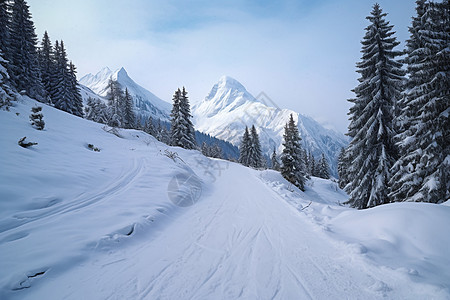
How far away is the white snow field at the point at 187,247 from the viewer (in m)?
2.85

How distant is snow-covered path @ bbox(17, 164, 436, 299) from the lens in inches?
111

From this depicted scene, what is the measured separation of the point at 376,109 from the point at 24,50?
4276 centimetres

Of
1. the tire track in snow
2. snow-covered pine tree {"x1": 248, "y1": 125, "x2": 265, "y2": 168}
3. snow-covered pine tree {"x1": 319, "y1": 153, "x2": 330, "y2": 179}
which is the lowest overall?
snow-covered pine tree {"x1": 319, "y1": 153, "x2": 330, "y2": 179}

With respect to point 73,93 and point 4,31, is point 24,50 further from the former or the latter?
point 73,93

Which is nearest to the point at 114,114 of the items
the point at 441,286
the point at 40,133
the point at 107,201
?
the point at 40,133

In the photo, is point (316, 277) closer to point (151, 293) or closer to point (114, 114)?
point (151, 293)

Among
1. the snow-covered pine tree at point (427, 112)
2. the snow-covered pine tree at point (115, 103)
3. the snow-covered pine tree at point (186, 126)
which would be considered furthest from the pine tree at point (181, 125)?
the snow-covered pine tree at point (427, 112)

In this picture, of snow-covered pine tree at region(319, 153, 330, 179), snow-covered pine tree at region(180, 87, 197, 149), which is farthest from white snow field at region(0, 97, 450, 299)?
snow-covered pine tree at region(319, 153, 330, 179)

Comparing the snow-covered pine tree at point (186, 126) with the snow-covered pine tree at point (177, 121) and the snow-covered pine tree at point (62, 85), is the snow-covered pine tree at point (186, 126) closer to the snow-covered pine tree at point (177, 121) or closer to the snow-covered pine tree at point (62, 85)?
the snow-covered pine tree at point (177, 121)

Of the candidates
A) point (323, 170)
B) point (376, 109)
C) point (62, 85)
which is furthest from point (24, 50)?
point (323, 170)

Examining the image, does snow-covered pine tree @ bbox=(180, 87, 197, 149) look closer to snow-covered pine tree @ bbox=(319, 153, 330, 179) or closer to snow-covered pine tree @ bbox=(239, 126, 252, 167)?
snow-covered pine tree @ bbox=(239, 126, 252, 167)

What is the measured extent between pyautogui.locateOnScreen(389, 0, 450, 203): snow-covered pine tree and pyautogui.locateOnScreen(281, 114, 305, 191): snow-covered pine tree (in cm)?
1304

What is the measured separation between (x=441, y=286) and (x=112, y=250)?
5.55 meters

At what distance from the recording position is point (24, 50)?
2647 centimetres
